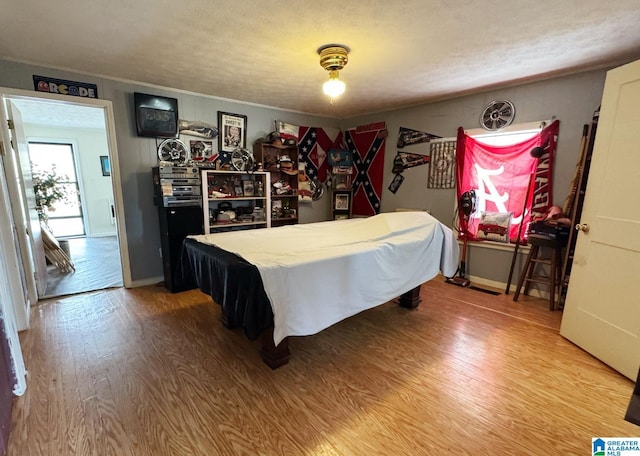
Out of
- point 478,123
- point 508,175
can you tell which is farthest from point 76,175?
point 508,175

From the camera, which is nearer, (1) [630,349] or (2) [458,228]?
(1) [630,349]

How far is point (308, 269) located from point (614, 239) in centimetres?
215

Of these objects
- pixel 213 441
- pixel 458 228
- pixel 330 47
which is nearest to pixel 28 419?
pixel 213 441

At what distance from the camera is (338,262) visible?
1927 millimetres

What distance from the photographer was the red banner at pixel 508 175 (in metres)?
3.11

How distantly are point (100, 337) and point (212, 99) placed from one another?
2.98 meters

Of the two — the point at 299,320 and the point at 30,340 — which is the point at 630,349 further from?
the point at 30,340

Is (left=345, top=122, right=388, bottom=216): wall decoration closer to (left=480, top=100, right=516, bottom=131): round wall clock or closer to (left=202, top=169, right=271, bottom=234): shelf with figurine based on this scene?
(left=480, top=100, right=516, bottom=131): round wall clock

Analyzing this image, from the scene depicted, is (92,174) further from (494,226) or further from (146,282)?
(494,226)

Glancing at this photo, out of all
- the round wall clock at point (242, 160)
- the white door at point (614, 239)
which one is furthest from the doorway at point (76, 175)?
the white door at point (614, 239)

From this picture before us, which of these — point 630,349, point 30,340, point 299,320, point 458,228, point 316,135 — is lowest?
point 30,340

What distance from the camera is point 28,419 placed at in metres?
1.55

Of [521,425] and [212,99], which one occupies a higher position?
[212,99]

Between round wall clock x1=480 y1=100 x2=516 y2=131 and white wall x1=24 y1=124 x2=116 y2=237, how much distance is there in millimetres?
6866
